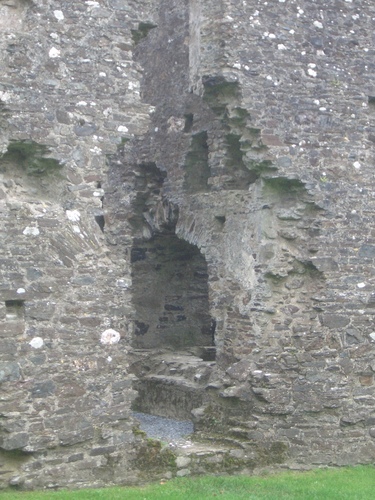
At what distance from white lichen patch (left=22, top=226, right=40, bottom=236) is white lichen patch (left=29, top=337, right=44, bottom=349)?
97 cm

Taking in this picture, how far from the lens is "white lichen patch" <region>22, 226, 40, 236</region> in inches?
315

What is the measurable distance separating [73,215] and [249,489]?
3.16 metres

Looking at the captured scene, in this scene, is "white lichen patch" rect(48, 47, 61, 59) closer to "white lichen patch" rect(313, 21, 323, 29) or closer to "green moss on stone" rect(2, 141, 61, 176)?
"green moss on stone" rect(2, 141, 61, 176)

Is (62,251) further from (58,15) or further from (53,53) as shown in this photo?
(58,15)

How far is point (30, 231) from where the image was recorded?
26.3 ft

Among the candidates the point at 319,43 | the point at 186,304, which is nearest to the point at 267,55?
the point at 319,43

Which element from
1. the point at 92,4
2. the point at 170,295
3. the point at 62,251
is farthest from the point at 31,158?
the point at 170,295

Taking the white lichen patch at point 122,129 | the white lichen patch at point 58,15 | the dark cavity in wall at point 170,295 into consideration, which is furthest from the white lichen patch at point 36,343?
the dark cavity in wall at point 170,295

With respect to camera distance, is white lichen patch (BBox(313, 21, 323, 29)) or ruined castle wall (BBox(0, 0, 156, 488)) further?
white lichen patch (BBox(313, 21, 323, 29))

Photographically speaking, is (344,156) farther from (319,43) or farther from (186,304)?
(186,304)

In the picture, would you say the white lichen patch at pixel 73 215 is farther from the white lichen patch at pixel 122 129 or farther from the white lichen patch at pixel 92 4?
the white lichen patch at pixel 92 4

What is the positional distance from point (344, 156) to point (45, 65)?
12.0ft

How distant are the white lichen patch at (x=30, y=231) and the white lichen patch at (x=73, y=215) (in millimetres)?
380

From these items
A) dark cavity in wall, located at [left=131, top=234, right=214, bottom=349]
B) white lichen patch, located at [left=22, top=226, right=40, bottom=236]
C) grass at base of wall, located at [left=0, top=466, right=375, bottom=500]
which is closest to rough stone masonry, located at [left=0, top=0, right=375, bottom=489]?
white lichen patch, located at [left=22, top=226, right=40, bottom=236]
